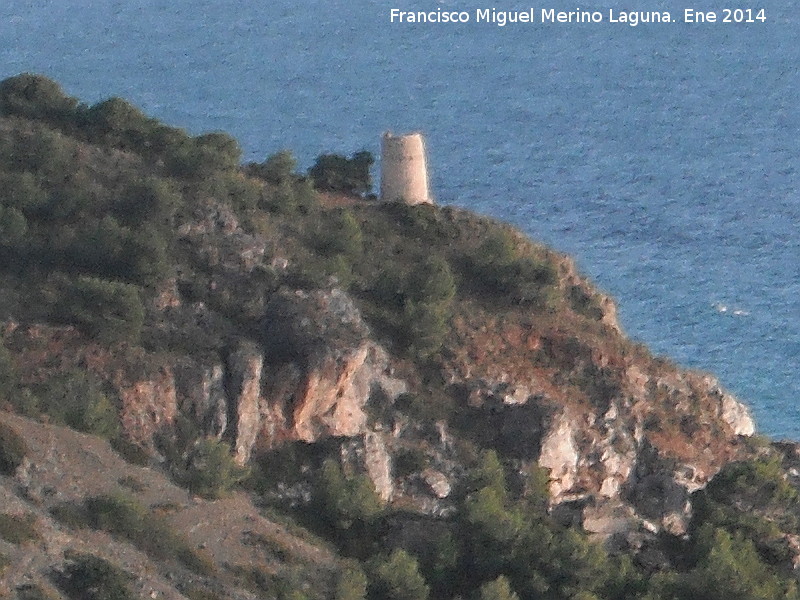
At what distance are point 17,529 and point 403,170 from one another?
32578 mm

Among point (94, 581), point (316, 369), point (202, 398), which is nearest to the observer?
point (94, 581)

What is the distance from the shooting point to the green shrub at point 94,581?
112 ft

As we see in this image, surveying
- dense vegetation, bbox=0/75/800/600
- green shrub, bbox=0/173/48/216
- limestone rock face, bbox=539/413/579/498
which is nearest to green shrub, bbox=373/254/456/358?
dense vegetation, bbox=0/75/800/600

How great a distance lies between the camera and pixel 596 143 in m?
161

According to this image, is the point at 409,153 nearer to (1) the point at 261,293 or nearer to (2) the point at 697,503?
(1) the point at 261,293

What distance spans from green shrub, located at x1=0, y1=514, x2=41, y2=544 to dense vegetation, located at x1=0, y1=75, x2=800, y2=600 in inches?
4.1

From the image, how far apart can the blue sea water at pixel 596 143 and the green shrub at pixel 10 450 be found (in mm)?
57830

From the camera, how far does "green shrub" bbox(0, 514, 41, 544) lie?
35.1 m

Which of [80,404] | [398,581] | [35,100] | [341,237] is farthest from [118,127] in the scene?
[398,581]

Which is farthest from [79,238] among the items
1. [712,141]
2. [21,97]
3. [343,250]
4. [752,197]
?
[712,141]

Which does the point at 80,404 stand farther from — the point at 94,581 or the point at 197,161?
the point at 197,161

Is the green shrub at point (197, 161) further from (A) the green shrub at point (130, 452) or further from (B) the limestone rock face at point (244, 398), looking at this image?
(A) the green shrub at point (130, 452)

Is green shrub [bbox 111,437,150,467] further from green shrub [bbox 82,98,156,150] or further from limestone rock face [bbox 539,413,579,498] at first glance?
green shrub [bbox 82,98,156,150]

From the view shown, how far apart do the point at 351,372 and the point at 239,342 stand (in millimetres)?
3684
